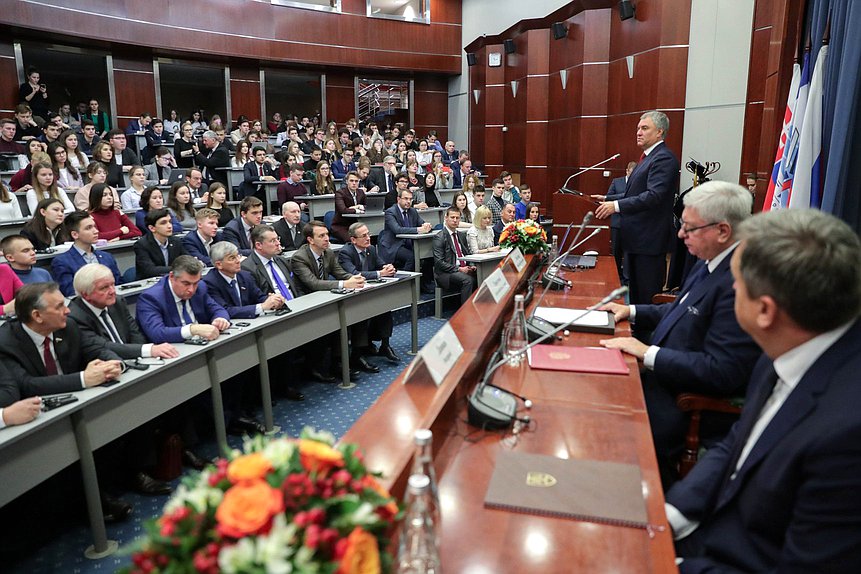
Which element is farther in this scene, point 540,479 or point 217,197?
point 217,197

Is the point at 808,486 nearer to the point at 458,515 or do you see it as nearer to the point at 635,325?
the point at 458,515

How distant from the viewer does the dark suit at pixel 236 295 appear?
3.52 m

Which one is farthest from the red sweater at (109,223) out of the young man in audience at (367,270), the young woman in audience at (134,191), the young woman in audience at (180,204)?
the young man in audience at (367,270)

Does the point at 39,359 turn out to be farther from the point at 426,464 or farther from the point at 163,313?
the point at 426,464

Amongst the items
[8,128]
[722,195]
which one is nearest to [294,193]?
[8,128]

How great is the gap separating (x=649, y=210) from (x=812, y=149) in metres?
0.93

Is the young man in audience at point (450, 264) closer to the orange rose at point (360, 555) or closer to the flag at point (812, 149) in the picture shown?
the flag at point (812, 149)

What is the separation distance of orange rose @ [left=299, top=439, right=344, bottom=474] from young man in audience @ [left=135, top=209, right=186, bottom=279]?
401 centimetres

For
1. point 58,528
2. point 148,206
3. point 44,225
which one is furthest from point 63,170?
point 58,528

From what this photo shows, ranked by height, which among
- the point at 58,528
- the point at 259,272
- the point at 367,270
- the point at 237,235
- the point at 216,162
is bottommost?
the point at 58,528

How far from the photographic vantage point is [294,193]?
7254 millimetres

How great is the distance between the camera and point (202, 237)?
15.8 feet

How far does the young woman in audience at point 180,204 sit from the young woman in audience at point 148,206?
2.4 inches

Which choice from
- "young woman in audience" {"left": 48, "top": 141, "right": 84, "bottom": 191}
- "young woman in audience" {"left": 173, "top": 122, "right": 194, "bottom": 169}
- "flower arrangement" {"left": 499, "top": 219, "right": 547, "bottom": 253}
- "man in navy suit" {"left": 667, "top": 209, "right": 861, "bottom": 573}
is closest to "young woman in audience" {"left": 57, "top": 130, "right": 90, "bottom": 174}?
"young woman in audience" {"left": 48, "top": 141, "right": 84, "bottom": 191}
